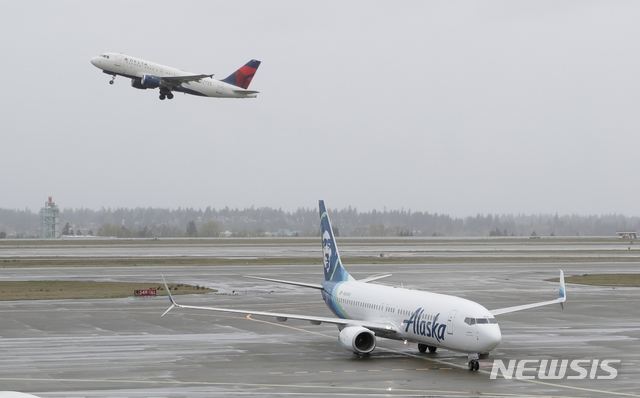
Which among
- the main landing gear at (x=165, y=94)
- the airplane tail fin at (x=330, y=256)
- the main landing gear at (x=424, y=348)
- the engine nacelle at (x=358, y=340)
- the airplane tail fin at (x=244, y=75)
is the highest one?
the airplane tail fin at (x=244, y=75)

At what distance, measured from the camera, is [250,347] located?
45625 millimetres

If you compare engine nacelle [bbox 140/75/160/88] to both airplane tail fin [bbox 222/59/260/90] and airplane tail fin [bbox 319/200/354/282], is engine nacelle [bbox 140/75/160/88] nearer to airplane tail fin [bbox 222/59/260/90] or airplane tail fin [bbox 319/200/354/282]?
airplane tail fin [bbox 222/59/260/90]

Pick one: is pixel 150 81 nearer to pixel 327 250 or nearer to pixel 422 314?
pixel 327 250

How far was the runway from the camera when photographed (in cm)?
3334

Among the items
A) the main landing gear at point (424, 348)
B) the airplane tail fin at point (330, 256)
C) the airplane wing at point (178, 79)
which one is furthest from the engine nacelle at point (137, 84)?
the main landing gear at point (424, 348)

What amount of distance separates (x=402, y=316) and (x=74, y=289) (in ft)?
158

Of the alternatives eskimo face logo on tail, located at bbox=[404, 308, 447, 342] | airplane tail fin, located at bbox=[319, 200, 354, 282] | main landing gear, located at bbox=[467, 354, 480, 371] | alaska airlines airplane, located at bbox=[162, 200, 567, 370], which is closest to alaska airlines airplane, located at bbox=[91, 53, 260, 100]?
airplane tail fin, located at bbox=[319, 200, 354, 282]

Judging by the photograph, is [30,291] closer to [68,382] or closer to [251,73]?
[251,73]

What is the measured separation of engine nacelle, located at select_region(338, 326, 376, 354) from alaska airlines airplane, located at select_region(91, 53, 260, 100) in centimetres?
5265

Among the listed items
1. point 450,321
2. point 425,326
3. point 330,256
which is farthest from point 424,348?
point 330,256

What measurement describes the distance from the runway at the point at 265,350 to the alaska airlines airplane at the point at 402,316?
1.08 m

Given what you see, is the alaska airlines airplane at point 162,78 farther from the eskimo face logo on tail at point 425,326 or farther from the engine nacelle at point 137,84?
the eskimo face logo on tail at point 425,326

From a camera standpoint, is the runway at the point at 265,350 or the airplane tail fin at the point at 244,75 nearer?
the runway at the point at 265,350

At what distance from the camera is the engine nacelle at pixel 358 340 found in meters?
40.4
